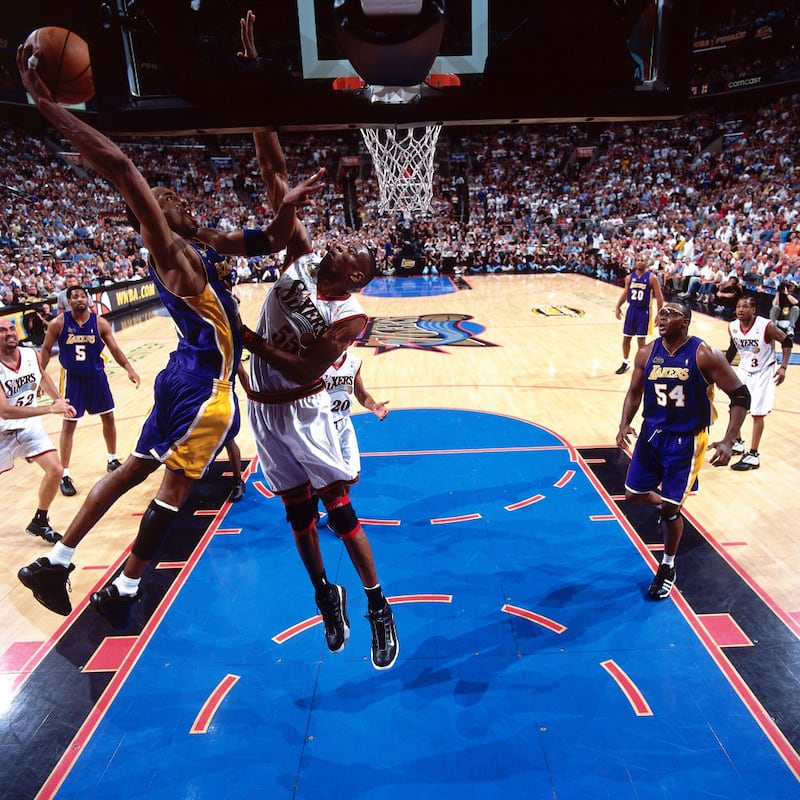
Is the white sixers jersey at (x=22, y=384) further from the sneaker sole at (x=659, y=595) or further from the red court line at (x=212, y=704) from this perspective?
the sneaker sole at (x=659, y=595)

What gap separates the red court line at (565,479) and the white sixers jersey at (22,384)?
458 centimetres

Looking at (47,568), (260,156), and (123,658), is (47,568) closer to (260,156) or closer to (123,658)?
(123,658)

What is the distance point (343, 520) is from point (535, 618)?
167 cm

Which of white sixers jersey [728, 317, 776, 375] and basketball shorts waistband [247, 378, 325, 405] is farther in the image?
white sixers jersey [728, 317, 776, 375]

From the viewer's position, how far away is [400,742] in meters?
3.16

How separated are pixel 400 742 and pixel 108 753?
1462 millimetres

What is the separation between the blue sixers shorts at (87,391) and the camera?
6332 millimetres

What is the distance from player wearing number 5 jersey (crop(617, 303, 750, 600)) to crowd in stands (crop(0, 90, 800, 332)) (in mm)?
11156

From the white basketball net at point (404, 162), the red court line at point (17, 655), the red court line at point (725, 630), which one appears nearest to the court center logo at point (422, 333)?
the white basketball net at point (404, 162)

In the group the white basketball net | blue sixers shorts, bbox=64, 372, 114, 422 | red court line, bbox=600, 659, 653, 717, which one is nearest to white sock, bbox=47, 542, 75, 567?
red court line, bbox=600, 659, 653, 717

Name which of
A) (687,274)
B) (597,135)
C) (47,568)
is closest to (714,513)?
(47,568)

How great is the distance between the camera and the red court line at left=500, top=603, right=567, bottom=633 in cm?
396

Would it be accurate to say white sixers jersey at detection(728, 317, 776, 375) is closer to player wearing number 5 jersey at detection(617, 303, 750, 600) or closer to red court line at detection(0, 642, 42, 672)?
player wearing number 5 jersey at detection(617, 303, 750, 600)

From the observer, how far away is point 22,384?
5.34 metres
